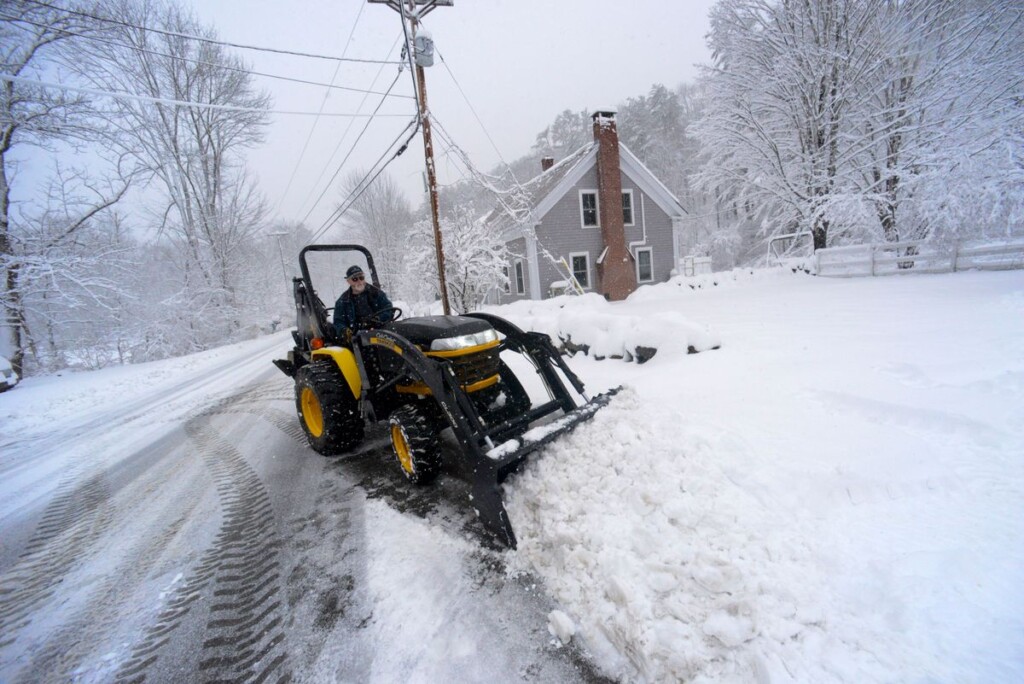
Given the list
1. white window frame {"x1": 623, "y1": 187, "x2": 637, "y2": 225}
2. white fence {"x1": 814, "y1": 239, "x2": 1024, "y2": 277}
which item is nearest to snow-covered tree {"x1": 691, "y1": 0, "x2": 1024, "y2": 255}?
white fence {"x1": 814, "y1": 239, "x2": 1024, "y2": 277}

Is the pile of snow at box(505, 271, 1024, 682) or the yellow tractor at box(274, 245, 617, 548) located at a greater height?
the yellow tractor at box(274, 245, 617, 548)

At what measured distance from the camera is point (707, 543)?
1808 millimetres

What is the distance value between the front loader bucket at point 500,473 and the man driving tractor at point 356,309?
2.14 meters

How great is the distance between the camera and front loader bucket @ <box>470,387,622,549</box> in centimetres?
222

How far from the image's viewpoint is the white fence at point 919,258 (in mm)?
8086

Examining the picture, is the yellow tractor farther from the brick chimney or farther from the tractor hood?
the brick chimney

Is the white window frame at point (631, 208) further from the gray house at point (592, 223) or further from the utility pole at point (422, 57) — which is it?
the utility pole at point (422, 57)

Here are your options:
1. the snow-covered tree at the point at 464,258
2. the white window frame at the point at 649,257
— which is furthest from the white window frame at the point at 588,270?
the snow-covered tree at the point at 464,258

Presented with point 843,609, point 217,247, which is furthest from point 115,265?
point 843,609

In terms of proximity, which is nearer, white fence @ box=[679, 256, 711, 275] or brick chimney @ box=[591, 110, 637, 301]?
brick chimney @ box=[591, 110, 637, 301]

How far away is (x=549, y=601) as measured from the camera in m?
1.91

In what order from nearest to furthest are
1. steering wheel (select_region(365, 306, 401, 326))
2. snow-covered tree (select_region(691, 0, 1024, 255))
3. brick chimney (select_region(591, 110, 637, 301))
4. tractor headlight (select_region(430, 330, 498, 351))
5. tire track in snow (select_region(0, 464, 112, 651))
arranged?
tire track in snow (select_region(0, 464, 112, 651)) → tractor headlight (select_region(430, 330, 498, 351)) → steering wheel (select_region(365, 306, 401, 326)) → snow-covered tree (select_region(691, 0, 1024, 255)) → brick chimney (select_region(591, 110, 637, 301))

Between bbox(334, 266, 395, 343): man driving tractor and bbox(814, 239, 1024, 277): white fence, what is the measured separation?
39.7 feet

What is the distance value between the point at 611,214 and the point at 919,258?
874 cm
